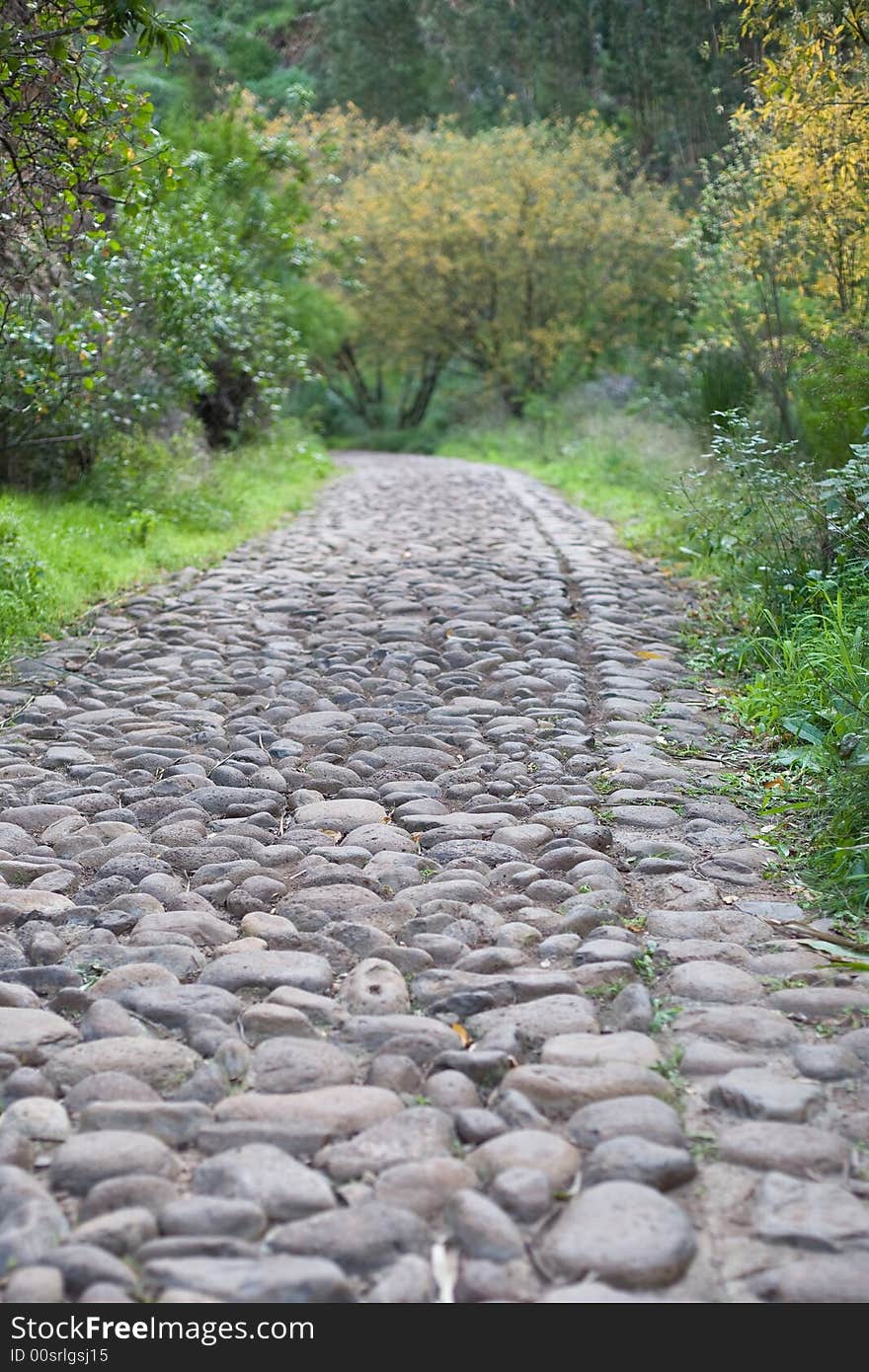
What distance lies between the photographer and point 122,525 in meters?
9.37

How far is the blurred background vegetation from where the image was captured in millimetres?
5742

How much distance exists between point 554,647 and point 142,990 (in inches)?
156

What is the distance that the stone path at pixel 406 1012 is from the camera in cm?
209

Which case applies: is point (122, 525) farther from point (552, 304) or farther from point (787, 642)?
point (552, 304)

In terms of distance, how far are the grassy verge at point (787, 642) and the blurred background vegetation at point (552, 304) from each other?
23mm

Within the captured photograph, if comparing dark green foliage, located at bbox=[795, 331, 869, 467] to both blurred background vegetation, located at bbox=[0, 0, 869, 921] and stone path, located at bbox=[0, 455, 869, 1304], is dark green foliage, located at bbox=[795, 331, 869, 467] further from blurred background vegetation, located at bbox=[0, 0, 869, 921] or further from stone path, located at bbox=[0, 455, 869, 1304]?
stone path, located at bbox=[0, 455, 869, 1304]

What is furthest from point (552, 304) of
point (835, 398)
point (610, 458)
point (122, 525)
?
point (835, 398)

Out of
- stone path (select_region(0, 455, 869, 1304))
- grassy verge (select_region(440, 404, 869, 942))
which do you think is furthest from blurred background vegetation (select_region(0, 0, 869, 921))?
stone path (select_region(0, 455, 869, 1304))

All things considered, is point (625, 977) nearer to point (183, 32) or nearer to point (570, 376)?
point (183, 32)

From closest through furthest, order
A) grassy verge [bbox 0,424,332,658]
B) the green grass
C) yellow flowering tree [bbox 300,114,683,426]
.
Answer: grassy verge [bbox 0,424,332,658] < the green grass < yellow flowering tree [bbox 300,114,683,426]

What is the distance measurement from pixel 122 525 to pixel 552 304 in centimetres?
2078

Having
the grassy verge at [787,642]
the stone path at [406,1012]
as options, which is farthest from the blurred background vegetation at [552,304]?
the stone path at [406,1012]

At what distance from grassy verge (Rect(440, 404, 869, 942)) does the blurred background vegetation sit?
0.02 metres
